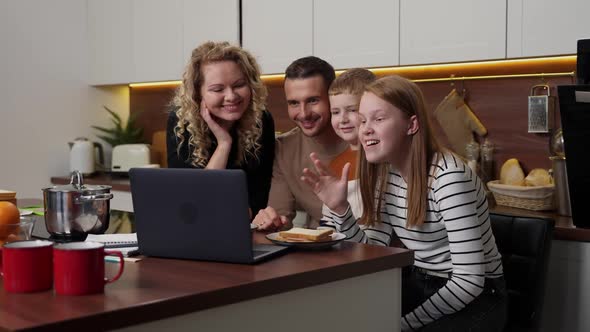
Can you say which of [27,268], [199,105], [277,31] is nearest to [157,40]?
[277,31]

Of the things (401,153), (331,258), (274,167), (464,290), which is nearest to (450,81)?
(274,167)

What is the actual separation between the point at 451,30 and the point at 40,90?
252cm

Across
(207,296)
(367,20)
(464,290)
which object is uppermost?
(367,20)

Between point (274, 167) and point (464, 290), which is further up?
point (274, 167)

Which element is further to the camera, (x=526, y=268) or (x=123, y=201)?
(x=123, y=201)

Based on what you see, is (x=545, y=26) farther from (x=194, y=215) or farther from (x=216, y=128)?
(x=194, y=215)

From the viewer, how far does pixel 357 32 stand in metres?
3.09

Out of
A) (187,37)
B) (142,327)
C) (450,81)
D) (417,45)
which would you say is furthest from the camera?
(187,37)

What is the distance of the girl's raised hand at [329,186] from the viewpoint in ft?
5.57

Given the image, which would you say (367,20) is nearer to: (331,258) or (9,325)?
(331,258)

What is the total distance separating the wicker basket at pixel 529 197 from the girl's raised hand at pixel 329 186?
41.5 inches

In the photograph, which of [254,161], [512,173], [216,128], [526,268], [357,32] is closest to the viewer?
[526,268]

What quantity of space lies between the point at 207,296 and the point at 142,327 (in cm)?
12

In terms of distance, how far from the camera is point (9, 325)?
3.25 feet
